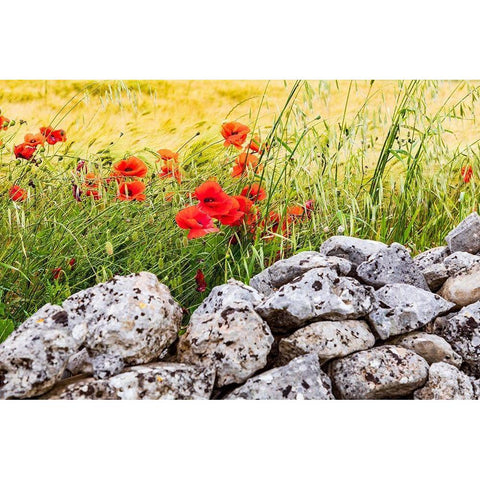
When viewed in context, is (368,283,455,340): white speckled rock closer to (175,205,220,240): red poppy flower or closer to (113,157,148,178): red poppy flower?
(175,205,220,240): red poppy flower

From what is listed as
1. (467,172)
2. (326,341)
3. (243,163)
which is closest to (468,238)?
(467,172)

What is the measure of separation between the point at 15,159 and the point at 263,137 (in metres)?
1.00

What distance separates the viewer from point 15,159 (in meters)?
2.81

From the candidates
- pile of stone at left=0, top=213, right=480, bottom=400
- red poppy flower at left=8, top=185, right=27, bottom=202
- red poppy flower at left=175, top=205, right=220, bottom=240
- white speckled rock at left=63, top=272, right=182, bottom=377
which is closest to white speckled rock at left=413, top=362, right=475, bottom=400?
pile of stone at left=0, top=213, right=480, bottom=400

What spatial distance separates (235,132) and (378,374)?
45.3 inches

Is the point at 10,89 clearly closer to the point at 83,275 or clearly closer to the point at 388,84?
the point at 83,275

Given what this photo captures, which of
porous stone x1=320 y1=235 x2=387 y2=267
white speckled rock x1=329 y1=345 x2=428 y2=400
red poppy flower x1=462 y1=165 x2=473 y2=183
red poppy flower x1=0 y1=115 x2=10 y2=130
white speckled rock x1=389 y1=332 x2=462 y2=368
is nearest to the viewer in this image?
white speckled rock x1=329 y1=345 x2=428 y2=400

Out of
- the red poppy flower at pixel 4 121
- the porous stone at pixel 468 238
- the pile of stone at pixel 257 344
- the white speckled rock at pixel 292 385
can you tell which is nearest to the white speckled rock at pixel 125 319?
the pile of stone at pixel 257 344

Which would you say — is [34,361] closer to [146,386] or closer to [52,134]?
[146,386]

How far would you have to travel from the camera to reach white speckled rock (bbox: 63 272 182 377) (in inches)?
83.7

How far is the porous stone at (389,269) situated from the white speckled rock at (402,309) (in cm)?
11

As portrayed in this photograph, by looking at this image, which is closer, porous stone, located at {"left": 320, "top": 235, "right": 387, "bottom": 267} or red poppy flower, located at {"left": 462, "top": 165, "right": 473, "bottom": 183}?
porous stone, located at {"left": 320, "top": 235, "right": 387, "bottom": 267}

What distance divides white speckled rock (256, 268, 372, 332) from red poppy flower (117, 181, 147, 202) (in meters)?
0.78

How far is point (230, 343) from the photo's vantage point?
2.15 m
